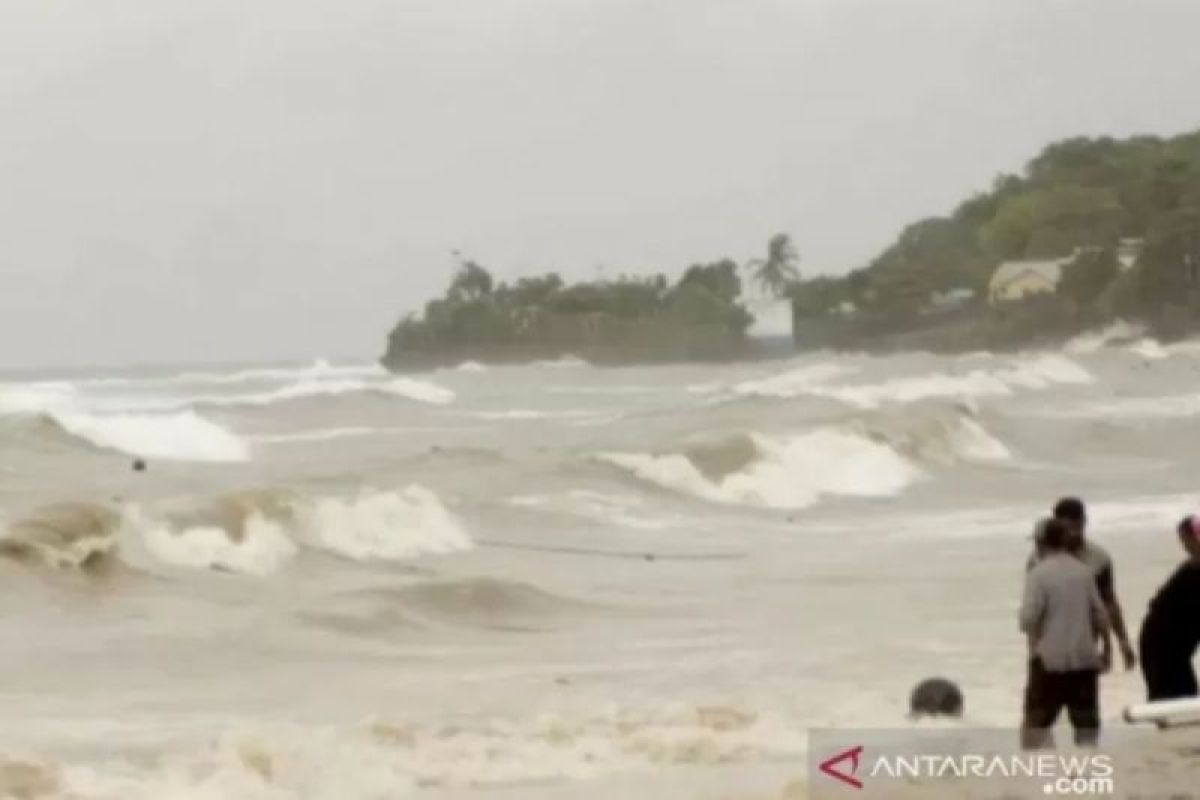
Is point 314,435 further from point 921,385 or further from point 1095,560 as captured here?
point 1095,560

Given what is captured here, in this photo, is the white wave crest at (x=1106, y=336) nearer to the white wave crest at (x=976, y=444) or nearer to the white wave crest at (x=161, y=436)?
the white wave crest at (x=976, y=444)

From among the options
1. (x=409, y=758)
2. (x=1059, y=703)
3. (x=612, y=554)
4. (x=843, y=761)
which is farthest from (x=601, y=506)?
(x=1059, y=703)

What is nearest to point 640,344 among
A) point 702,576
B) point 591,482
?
point 591,482

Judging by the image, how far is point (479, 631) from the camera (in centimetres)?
1454

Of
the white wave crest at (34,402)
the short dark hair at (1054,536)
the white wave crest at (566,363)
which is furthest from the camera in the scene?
the white wave crest at (566,363)

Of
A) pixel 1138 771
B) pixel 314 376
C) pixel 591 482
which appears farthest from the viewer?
pixel 314 376

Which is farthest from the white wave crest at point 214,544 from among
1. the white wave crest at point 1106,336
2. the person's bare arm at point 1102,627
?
the white wave crest at point 1106,336

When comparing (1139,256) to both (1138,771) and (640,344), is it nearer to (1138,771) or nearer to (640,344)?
(640,344)

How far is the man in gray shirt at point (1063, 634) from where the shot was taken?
7.58 metres

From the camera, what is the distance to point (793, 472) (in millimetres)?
29156

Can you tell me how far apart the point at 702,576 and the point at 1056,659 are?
9953mm

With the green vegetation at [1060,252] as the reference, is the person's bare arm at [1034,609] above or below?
below

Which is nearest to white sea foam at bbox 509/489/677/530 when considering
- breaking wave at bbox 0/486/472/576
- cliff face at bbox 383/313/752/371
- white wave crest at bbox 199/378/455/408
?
breaking wave at bbox 0/486/472/576

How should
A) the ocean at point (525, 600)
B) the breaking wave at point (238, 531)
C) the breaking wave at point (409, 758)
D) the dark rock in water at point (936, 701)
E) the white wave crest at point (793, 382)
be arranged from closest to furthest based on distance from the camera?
the breaking wave at point (409, 758) < the ocean at point (525, 600) < the dark rock in water at point (936, 701) < the breaking wave at point (238, 531) < the white wave crest at point (793, 382)
